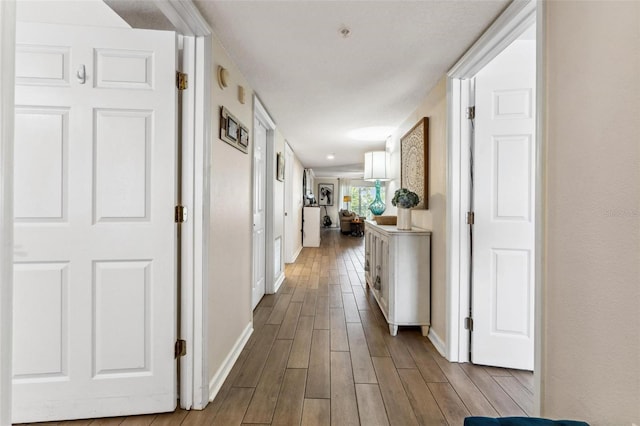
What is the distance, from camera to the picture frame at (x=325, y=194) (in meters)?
13.1

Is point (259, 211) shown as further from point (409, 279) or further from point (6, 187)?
point (6, 187)

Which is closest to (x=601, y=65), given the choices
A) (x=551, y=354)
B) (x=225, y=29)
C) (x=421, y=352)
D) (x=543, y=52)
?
(x=543, y=52)

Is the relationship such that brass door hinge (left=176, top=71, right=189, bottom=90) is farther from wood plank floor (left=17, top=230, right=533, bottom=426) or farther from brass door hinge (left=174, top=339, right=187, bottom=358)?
wood plank floor (left=17, top=230, right=533, bottom=426)

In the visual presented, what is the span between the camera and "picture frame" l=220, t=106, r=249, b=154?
1.96 meters

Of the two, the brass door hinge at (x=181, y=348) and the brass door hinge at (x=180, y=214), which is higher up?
the brass door hinge at (x=180, y=214)

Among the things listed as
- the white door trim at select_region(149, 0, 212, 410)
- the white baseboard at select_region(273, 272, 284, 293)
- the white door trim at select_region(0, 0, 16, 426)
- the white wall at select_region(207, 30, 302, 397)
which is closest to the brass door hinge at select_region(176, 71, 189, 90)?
the white door trim at select_region(149, 0, 212, 410)

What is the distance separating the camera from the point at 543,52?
4.26 ft

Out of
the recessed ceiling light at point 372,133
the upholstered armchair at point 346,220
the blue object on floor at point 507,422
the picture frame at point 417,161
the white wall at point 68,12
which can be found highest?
the recessed ceiling light at point 372,133

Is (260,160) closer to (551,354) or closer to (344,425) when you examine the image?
(344,425)

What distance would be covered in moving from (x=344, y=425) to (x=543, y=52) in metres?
1.97

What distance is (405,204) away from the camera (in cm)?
282

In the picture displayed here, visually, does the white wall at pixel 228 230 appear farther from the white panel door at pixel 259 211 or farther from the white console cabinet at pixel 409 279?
the white console cabinet at pixel 409 279

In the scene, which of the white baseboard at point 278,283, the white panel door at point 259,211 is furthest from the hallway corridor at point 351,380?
the white baseboard at point 278,283

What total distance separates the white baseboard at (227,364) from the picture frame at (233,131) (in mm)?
1484
